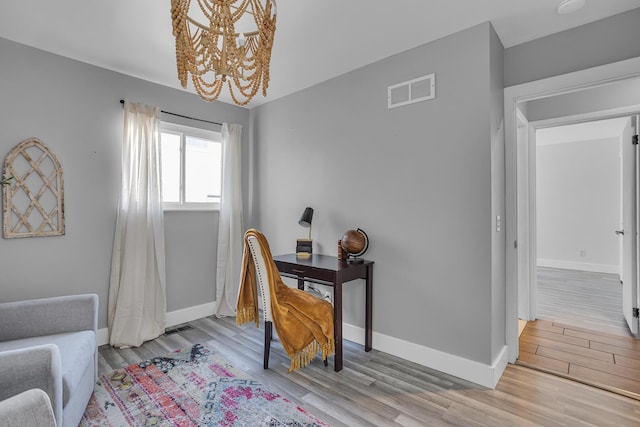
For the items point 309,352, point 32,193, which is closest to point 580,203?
point 309,352

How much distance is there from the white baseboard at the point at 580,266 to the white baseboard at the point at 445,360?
16.1ft

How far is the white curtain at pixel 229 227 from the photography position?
3.72 metres

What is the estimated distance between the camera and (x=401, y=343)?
8.79ft

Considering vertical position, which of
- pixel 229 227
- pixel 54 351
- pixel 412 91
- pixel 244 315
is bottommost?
pixel 244 315

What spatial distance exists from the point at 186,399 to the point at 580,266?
23.1 ft

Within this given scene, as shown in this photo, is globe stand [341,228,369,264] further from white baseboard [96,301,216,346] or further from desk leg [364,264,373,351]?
white baseboard [96,301,216,346]

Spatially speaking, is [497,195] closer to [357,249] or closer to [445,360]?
[357,249]

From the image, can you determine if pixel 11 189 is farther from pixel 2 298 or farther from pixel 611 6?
pixel 611 6

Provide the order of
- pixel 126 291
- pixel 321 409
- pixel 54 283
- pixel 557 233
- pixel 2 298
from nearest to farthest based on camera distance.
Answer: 1. pixel 321 409
2. pixel 2 298
3. pixel 54 283
4. pixel 126 291
5. pixel 557 233

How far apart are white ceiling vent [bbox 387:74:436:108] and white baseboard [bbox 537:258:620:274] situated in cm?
569

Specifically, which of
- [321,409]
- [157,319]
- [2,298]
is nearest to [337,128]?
[321,409]

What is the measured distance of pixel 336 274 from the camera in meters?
2.47

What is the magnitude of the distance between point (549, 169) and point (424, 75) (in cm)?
536

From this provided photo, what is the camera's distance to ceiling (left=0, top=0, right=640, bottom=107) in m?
2.05
